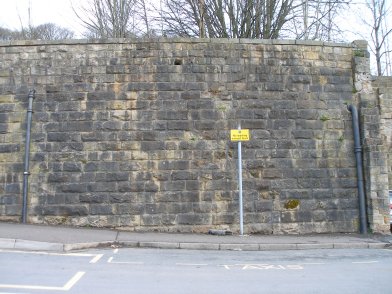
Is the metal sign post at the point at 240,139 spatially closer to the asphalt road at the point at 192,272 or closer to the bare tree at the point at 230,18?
the asphalt road at the point at 192,272

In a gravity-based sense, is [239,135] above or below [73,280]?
above

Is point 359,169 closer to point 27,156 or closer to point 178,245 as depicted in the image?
point 178,245

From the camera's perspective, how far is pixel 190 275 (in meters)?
6.23

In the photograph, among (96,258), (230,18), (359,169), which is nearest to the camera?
(96,258)

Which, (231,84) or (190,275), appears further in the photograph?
(231,84)

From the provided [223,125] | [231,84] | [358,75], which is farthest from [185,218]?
[358,75]

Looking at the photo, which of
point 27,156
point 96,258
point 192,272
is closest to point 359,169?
point 192,272

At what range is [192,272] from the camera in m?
6.46

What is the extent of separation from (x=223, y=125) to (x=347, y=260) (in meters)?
4.90

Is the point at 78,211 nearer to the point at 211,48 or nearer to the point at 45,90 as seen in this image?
the point at 45,90

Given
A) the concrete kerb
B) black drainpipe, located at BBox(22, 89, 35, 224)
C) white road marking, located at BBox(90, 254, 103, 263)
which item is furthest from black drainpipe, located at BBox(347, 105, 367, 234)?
black drainpipe, located at BBox(22, 89, 35, 224)

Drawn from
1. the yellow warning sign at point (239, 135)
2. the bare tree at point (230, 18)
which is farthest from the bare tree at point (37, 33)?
the yellow warning sign at point (239, 135)

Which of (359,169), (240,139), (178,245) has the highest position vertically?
(240,139)

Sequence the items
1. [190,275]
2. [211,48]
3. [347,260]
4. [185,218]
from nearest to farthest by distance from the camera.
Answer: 1. [190,275]
2. [347,260]
3. [185,218]
4. [211,48]
